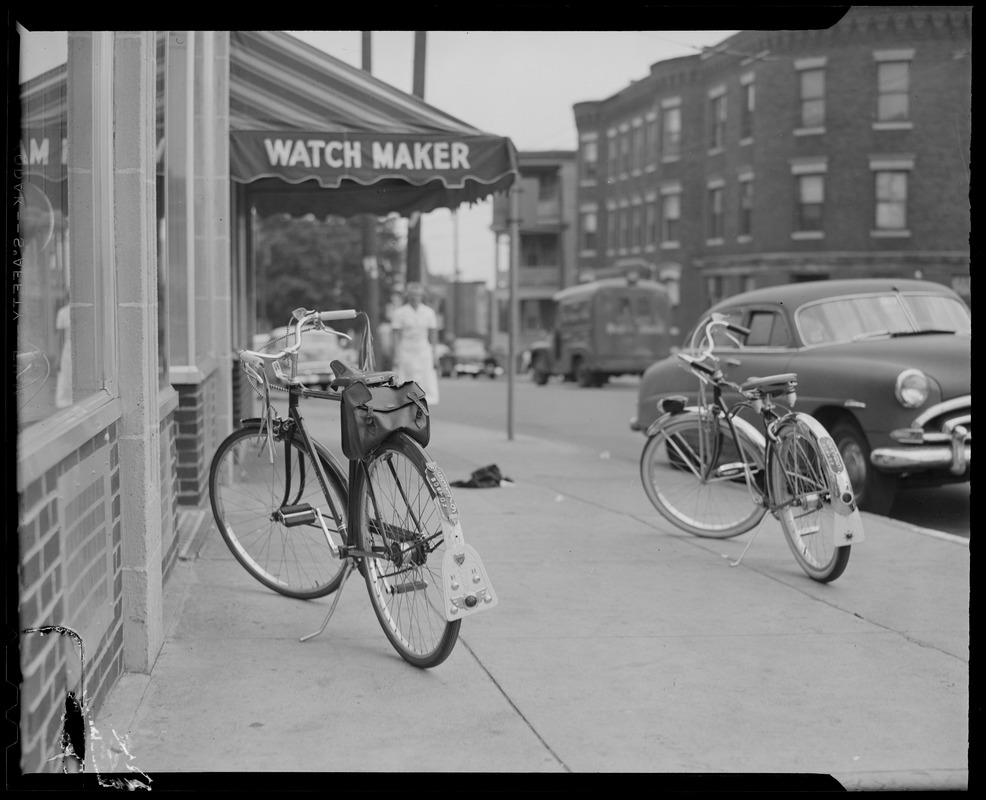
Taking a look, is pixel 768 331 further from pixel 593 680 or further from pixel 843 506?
pixel 593 680

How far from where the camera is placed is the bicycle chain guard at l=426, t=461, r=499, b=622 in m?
4.05

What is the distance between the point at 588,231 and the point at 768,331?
26.2m

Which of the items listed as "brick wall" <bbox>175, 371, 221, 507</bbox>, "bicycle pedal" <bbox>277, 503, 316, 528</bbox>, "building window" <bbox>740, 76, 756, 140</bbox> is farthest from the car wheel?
"building window" <bbox>740, 76, 756, 140</bbox>

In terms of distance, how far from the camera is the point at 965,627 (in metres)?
5.16

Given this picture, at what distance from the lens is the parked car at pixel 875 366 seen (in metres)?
7.98

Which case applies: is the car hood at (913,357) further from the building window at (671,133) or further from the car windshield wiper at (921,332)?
the building window at (671,133)

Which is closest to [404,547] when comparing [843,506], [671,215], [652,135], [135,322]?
[135,322]

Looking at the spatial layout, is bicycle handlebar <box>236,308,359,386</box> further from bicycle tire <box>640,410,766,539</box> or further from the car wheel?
the car wheel

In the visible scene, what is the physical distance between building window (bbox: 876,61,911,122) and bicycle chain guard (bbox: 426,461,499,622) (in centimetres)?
1807

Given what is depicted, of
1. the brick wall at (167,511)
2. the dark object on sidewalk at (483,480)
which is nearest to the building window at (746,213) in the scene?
the dark object on sidewalk at (483,480)

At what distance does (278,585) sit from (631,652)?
1613mm

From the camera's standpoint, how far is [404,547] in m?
4.41

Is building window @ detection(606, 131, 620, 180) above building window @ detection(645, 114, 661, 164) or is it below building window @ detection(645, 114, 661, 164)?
above

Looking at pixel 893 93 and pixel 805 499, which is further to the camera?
pixel 893 93
